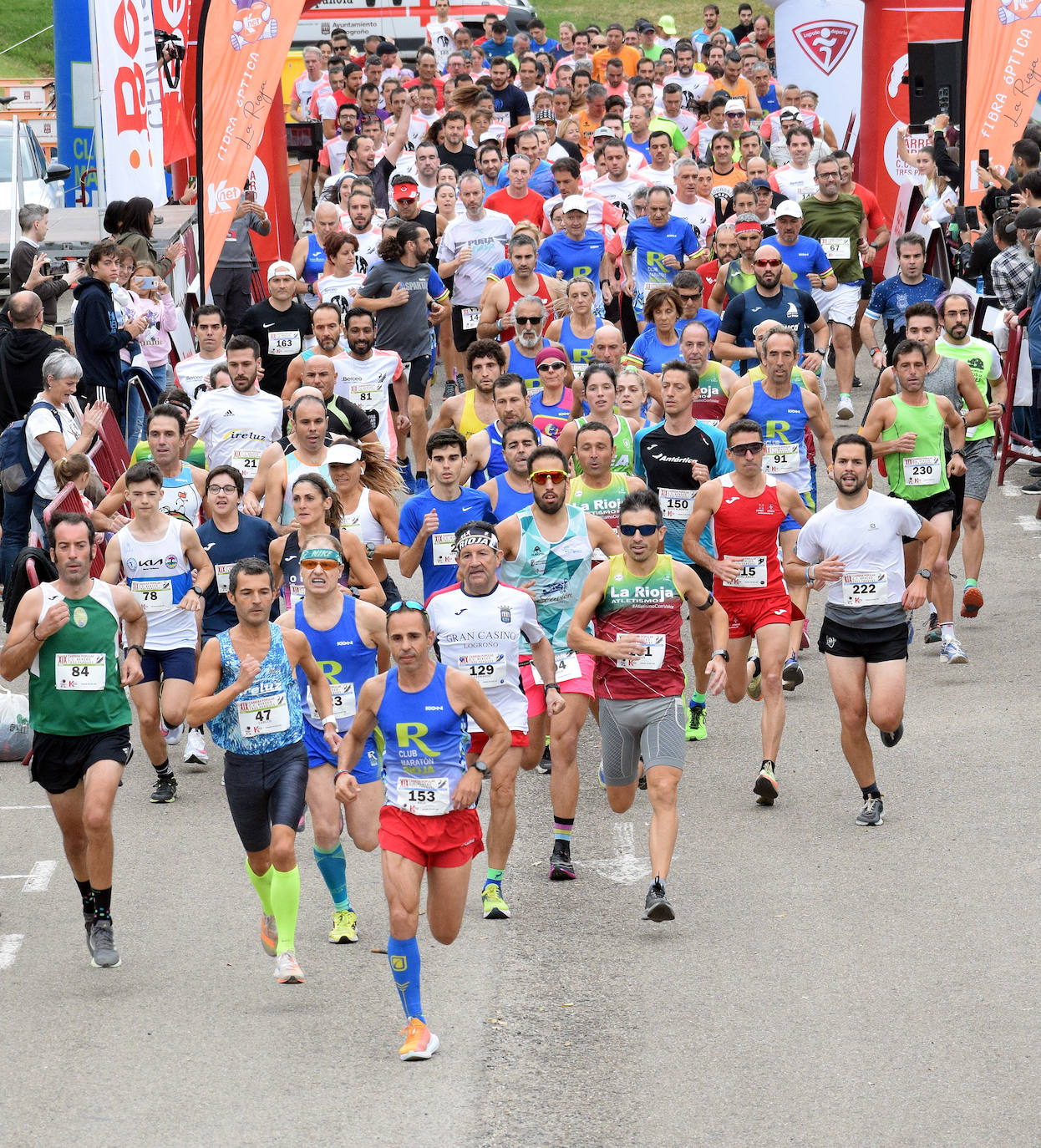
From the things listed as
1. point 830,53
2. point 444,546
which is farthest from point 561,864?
point 830,53

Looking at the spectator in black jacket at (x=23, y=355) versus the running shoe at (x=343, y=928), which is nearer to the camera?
the running shoe at (x=343, y=928)

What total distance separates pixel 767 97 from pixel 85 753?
730 inches

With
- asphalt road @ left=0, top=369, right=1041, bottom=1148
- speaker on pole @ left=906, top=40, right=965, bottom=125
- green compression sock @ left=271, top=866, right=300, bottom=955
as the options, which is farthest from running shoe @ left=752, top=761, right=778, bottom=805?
speaker on pole @ left=906, top=40, right=965, bottom=125

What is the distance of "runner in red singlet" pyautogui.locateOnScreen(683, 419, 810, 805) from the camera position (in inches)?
412

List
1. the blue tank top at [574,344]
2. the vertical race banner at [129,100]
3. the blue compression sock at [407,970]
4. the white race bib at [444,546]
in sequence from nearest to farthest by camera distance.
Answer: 1. the blue compression sock at [407,970]
2. the white race bib at [444,546]
3. the blue tank top at [574,344]
4. the vertical race banner at [129,100]

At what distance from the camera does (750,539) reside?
34.7ft

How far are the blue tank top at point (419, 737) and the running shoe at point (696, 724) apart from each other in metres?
4.08

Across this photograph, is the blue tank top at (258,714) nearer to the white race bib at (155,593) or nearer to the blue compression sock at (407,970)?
the blue compression sock at (407,970)

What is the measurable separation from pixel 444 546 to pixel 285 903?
2930 millimetres

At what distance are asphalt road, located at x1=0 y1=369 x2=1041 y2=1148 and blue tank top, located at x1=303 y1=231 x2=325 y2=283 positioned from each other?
7292 mm

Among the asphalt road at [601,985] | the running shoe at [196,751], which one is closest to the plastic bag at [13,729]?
the asphalt road at [601,985]

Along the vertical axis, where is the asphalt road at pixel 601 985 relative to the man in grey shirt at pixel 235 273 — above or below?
below

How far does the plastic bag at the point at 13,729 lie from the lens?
445 inches

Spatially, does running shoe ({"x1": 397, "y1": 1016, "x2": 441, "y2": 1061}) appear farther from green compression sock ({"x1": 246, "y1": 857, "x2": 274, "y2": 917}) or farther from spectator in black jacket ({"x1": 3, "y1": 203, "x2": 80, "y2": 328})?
spectator in black jacket ({"x1": 3, "y1": 203, "x2": 80, "y2": 328})
